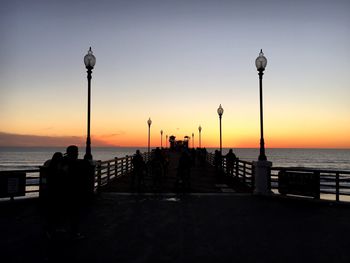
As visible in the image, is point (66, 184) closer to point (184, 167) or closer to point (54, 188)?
point (54, 188)

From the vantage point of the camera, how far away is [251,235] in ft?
23.4

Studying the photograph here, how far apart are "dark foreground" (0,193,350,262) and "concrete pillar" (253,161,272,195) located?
4.74ft

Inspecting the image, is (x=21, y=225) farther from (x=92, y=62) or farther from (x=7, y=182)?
(x=92, y=62)

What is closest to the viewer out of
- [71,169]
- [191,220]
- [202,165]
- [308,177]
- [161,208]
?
[71,169]

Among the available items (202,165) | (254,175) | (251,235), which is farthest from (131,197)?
(202,165)

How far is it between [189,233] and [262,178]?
252 inches

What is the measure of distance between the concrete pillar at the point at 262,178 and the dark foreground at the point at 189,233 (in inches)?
56.8

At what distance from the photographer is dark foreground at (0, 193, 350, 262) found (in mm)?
5766

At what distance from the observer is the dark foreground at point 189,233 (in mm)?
5766

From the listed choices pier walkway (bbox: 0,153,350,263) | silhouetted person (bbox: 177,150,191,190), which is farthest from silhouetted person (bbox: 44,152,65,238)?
silhouetted person (bbox: 177,150,191,190)

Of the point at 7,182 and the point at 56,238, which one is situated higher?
the point at 7,182

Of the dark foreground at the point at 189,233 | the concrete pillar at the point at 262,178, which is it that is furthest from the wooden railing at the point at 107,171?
the concrete pillar at the point at 262,178

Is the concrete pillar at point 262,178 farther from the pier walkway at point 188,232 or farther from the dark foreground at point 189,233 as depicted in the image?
the dark foreground at point 189,233

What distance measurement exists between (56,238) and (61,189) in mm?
1117
